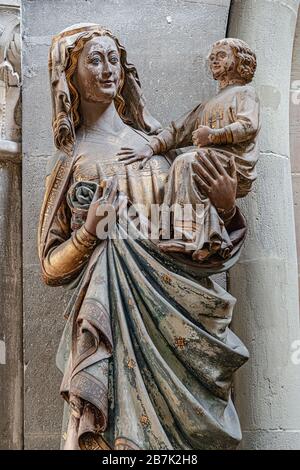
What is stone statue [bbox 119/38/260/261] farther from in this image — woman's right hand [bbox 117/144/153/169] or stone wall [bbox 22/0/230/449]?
stone wall [bbox 22/0/230/449]

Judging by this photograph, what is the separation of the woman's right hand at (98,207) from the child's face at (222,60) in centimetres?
51

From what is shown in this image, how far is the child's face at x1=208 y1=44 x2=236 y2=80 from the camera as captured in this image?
385 cm

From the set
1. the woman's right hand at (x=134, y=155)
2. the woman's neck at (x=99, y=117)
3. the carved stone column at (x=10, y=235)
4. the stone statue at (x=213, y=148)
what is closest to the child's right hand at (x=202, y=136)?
the stone statue at (x=213, y=148)

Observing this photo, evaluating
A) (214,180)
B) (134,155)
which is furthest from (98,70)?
(214,180)

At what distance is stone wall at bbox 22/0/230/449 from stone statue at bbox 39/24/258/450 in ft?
1.00

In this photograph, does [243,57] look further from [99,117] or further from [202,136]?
[99,117]

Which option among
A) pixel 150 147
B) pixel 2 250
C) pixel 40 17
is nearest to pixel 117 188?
pixel 150 147

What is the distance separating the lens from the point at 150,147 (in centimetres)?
389

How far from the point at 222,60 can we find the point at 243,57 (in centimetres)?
6

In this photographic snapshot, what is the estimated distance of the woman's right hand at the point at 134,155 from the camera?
3.83 meters

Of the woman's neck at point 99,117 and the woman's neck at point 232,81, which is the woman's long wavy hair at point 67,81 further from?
the woman's neck at point 232,81

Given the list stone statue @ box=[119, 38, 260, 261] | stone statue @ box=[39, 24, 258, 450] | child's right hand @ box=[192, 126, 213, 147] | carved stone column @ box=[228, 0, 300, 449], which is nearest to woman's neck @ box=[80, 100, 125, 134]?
stone statue @ box=[39, 24, 258, 450]

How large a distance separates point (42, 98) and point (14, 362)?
86cm

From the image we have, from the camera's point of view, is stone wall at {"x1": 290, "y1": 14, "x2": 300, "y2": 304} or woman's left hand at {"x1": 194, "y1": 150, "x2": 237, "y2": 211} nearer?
woman's left hand at {"x1": 194, "y1": 150, "x2": 237, "y2": 211}
